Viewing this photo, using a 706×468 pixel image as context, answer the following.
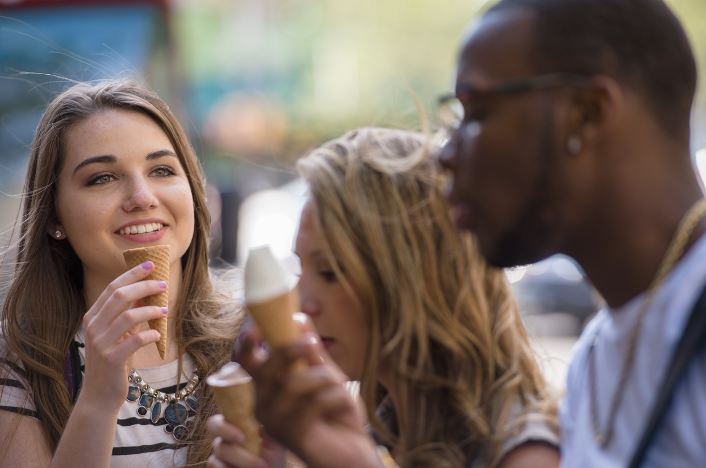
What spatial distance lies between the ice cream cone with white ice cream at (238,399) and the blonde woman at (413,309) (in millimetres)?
435

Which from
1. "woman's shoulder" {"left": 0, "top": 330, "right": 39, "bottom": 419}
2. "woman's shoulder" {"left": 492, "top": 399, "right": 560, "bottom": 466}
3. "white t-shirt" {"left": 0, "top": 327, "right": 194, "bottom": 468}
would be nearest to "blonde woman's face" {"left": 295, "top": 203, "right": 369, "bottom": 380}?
"woman's shoulder" {"left": 492, "top": 399, "right": 560, "bottom": 466}

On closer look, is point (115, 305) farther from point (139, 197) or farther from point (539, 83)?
point (539, 83)

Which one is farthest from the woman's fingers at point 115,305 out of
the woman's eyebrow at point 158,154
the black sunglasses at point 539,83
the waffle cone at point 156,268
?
the black sunglasses at point 539,83

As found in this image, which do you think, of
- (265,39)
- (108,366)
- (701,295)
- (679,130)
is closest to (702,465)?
(701,295)

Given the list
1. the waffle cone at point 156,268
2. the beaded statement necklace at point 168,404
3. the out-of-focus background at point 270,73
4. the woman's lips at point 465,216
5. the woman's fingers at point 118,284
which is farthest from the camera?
the out-of-focus background at point 270,73

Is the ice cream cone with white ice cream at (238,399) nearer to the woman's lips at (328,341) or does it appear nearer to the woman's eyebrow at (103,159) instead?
the woman's lips at (328,341)

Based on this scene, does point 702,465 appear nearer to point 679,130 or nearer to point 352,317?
point 679,130

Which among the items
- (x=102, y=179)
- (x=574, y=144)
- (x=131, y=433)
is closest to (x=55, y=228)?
(x=102, y=179)

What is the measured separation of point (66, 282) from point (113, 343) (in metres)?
0.92

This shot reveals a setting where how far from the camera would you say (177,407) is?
277cm

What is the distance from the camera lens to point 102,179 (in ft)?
9.36

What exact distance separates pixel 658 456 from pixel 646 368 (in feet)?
0.70

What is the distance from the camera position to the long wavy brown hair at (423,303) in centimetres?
222

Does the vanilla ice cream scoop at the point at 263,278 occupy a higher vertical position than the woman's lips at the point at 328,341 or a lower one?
higher
